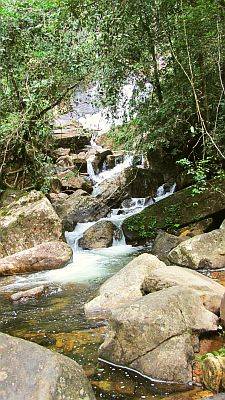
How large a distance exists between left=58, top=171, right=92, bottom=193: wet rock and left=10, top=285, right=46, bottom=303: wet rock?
7502 millimetres

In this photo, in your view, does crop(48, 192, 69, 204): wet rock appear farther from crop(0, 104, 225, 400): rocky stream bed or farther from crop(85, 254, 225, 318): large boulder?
crop(85, 254, 225, 318): large boulder

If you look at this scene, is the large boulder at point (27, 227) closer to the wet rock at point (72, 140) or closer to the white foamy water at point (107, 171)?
the white foamy water at point (107, 171)

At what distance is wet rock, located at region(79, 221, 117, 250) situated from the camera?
9.81 metres

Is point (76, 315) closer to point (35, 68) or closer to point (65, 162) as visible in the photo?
point (35, 68)

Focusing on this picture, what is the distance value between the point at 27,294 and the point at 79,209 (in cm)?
548

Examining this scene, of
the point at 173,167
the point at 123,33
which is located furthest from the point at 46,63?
the point at 173,167

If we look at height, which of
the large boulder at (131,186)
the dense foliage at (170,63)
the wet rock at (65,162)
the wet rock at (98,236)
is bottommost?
the wet rock at (98,236)

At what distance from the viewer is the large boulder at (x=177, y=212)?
932cm

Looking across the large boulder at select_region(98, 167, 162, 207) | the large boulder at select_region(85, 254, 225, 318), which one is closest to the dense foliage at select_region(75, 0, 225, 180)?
the large boulder at select_region(98, 167, 162, 207)

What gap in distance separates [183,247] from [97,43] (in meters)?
5.23

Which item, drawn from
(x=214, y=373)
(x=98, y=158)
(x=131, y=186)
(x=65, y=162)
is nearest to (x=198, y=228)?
(x=131, y=186)

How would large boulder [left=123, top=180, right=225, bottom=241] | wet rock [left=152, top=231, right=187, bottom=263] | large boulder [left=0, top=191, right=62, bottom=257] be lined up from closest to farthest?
wet rock [left=152, top=231, right=187, bottom=263]
large boulder [left=0, top=191, right=62, bottom=257]
large boulder [left=123, top=180, right=225, bottom=241]

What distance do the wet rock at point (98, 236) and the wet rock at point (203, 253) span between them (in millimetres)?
2818

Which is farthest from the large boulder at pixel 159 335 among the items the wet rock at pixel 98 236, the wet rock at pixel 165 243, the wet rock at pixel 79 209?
the wet rock at pixel 79 209
